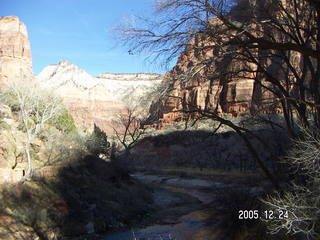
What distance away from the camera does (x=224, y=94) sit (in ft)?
184

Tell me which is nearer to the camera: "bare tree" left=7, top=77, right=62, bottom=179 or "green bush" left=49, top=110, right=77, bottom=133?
"bare tree" left=7, top=77, right=62, bottom=179

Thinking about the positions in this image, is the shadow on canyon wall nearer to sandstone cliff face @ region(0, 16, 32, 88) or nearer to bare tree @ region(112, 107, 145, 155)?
bare tree @ region(112, 107, 145, 155)

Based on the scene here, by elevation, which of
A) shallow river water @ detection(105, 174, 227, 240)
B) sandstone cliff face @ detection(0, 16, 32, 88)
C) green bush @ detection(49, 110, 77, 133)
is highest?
sandstone cliff face @ detection(0, 16, 32, 88)

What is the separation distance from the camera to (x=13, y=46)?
255 feet

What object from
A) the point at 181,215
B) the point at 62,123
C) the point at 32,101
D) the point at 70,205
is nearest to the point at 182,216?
the point at 181,215

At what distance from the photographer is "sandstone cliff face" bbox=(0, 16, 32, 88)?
244 feet

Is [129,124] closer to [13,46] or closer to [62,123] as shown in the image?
[62,123]

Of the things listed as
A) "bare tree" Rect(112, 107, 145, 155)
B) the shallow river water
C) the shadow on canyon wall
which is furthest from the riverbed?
"bare tree" Rect(112, 107, 145, 155)

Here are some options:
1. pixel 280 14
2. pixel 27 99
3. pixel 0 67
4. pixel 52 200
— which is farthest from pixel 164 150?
pixel 0 67

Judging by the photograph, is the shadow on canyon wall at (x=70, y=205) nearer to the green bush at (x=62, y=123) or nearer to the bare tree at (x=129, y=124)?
the bare tree at (x=129, y=124)

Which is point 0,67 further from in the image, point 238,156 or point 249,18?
point 249,18

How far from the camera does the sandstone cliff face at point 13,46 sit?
74.4 meters

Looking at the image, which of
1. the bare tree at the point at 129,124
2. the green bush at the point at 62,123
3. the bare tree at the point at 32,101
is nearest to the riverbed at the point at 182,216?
the bare tree at the point at 129,124

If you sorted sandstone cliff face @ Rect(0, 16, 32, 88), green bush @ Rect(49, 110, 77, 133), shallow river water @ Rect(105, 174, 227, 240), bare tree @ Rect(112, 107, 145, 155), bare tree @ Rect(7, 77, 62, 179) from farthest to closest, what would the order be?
sandstone cliff face @ Rect(0, 16, 32, 88) < bare tree @ Rect(112, 107, 145, 155) < green bush @ Rect(49, 110, 77, 133) < bare tree @ Rect(7, 77, 62, 179) < shallow river water @ Rect(105, 174, 227, 240)
